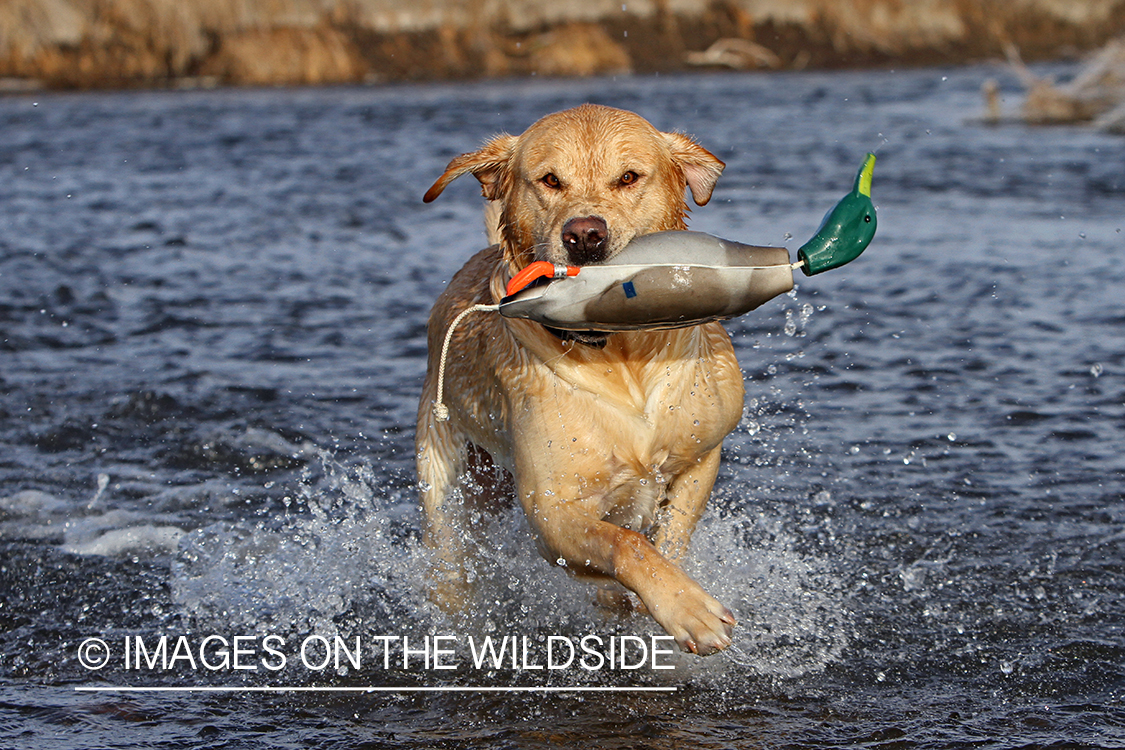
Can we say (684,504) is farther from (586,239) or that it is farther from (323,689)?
(323,689)

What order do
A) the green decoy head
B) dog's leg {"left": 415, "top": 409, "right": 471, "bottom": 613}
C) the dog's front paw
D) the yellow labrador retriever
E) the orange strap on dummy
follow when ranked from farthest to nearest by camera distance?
dog's leg {"left": 415, "top": 409, "right": 471, "bottom": 613} → the yellow labrador retriever → the green decoy head → the orange strap on dummy → the dog's front paw

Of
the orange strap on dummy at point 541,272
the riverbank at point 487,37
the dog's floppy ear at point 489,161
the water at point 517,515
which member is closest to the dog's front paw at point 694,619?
the water at point 517,515

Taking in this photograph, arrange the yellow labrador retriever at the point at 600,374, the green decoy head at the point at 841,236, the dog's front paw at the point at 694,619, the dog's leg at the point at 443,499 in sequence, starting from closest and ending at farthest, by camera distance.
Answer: the dog's front paw at the point at 694,619
the green decoy head at the point at 841,236
the yellow labrador retriever at the point at 600,374
the dog's leg at the point at 443,499

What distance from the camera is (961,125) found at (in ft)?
64.3

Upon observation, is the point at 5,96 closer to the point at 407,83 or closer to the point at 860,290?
the point at 407,83

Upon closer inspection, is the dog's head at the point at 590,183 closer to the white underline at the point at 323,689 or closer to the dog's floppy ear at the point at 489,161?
the dog's floppy ear at the point at 489,161

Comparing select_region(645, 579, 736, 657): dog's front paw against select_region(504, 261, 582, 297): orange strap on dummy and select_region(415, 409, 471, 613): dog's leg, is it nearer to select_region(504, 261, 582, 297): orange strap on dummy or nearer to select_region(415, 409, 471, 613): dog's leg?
select_region(504, 261, 582, 297): orange strap on dummy

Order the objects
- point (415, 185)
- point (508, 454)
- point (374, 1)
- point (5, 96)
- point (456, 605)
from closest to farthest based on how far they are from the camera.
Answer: point (508, 454) → point (456, 605) → point (415, 185) → point (5, 96) → point (374, 1)

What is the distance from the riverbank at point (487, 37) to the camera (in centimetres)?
3095

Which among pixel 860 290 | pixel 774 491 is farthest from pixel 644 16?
pixel 774 491

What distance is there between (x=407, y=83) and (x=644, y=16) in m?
7.56

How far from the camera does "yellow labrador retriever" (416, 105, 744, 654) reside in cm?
409

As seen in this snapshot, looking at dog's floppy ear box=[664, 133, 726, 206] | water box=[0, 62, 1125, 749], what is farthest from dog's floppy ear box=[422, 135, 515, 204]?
Answer: water box=[0, 62, 1125, 749]

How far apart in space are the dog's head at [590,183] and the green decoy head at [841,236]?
0.52m
